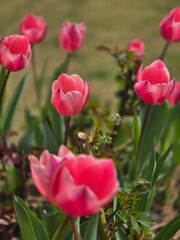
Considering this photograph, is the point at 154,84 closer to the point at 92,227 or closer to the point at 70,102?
the point at 70,102

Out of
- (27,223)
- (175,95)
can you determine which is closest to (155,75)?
(27,223)

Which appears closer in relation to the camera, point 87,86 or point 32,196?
point 87,86

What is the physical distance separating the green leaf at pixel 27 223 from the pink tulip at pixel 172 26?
0.77 m

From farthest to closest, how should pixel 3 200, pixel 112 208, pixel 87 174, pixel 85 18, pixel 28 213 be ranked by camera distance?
pixel 85 18, pixel 3 200, pixel 112 208, pixel 28 213, pixel 87 174

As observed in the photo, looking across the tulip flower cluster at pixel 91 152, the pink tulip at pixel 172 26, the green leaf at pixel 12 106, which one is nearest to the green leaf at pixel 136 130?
the tulip flower cluster at pixel 91 152

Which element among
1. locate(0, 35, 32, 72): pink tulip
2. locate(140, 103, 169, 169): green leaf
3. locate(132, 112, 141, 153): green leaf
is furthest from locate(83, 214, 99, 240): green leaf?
locate(140, 103, 169, 169): green leaf

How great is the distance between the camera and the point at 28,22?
2.13m

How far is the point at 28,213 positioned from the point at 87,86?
0.97ft

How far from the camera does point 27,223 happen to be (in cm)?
120

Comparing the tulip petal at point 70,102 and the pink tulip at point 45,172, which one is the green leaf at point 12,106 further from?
the pink tulip at point 45,172

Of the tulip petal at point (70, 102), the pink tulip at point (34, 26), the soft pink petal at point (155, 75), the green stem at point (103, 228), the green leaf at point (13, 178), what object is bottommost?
the green leaf at point (13, 178)

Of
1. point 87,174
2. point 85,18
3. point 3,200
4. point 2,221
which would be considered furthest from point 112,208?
point 85,18

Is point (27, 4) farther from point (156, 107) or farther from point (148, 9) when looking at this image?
point (156, 107)

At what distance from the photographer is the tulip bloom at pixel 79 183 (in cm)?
89
